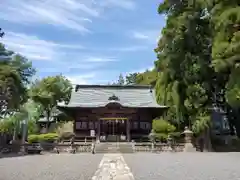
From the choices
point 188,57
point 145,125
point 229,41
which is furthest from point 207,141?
point 229,41

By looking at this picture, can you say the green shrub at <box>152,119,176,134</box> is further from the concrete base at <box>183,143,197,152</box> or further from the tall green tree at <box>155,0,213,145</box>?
the concrete base at <box>183,143,197,152</box>

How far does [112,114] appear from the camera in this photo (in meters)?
29.6

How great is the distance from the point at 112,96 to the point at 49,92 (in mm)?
13388

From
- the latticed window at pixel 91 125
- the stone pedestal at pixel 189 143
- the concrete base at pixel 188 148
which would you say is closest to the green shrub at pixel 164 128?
the stone pedestal at pixel 189 143

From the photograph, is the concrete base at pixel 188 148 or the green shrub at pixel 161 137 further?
the green shrub at pixel 161 137

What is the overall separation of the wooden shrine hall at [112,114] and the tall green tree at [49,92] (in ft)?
24.3

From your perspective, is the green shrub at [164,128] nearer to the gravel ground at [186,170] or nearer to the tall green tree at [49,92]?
the gravel ground at [186,170]

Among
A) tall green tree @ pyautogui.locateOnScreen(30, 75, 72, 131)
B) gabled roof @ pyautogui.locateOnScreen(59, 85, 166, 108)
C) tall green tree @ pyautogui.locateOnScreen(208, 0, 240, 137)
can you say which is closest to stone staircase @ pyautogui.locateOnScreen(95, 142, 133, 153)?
gabled roof @ pyautogui.locateOnScreen(59, 85, 166, 108)

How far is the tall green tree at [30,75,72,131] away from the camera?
128ft

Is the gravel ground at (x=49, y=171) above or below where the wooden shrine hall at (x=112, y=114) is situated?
below

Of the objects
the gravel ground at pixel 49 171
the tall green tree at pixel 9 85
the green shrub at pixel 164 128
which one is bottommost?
the gravel ground at pixel 49 171

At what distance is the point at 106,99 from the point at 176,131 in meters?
8.55

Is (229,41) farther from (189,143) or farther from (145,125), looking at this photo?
(145,125)

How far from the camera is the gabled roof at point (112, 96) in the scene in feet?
98.8
